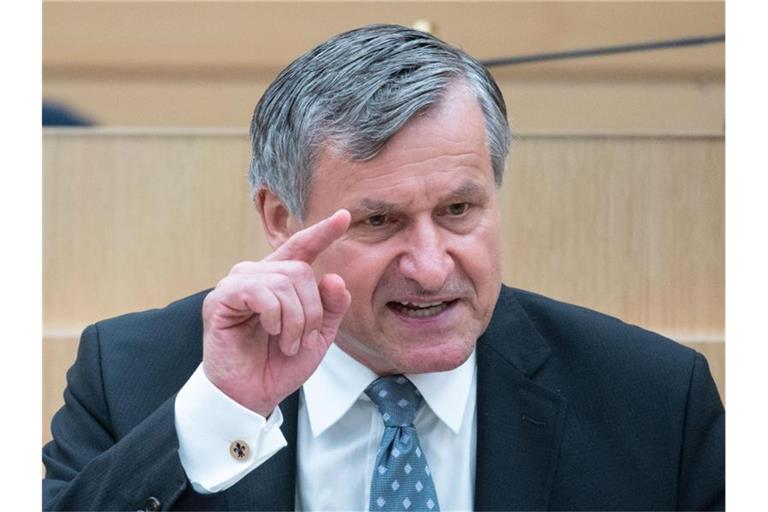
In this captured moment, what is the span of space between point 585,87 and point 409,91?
1.26 m

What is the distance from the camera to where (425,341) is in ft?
5.37

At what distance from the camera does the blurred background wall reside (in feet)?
8.47

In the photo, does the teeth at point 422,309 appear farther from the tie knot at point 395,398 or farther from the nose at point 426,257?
the tie knot at point 395,398

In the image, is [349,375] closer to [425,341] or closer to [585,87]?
[425,341]

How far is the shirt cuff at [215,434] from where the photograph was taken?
1.52 meters

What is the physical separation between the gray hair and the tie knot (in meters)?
0.28

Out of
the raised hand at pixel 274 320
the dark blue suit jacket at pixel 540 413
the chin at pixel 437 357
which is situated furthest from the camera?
the dark blue suit jacket at pixel 540 413

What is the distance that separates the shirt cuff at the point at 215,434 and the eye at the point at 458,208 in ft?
1.19

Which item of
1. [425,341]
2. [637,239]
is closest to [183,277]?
[637,239]

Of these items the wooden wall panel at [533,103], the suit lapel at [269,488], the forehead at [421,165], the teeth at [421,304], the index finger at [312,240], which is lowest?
the suit lapel at [269,488]

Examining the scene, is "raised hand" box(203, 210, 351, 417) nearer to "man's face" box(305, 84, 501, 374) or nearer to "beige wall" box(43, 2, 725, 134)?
"man's face" box(305, 84, 501, 374)

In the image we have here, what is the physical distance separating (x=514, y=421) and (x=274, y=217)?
48 cm

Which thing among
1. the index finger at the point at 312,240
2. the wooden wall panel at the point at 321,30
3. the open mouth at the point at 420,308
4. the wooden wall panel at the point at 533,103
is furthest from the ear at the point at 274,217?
the wooden wall panel at the point at 321,30

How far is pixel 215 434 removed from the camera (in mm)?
1543
